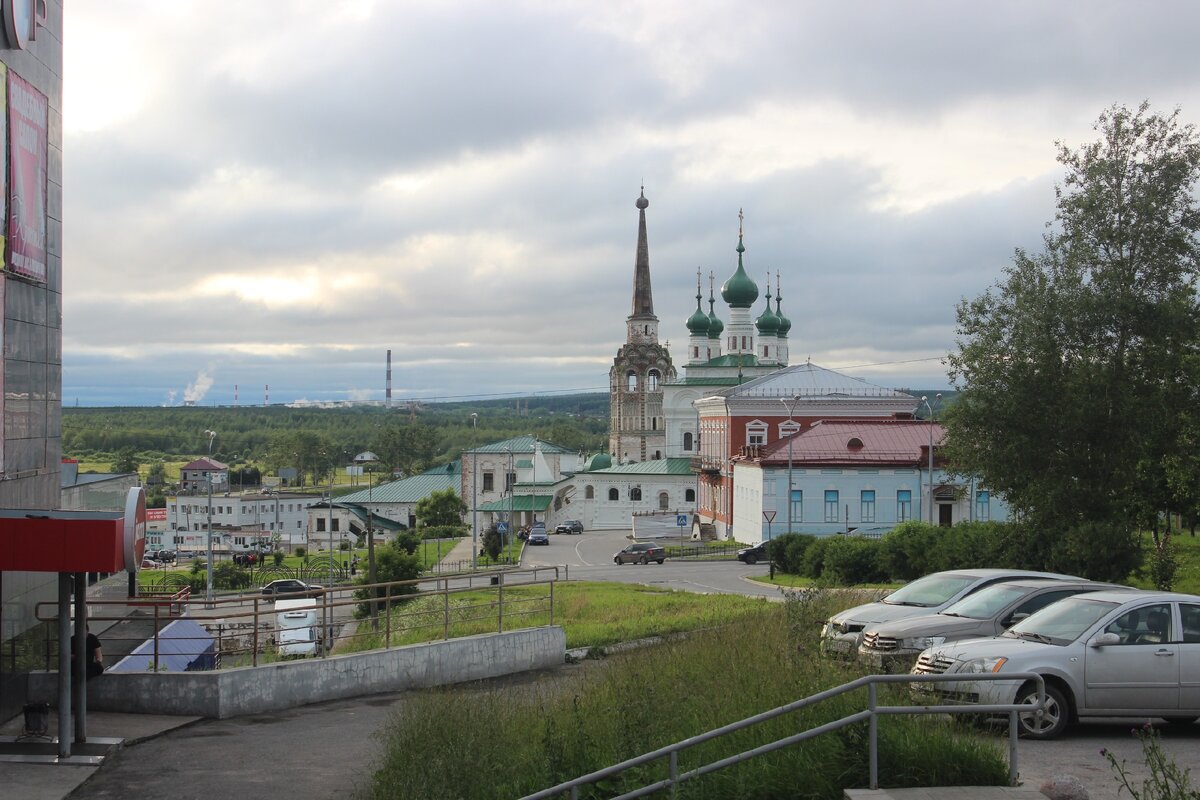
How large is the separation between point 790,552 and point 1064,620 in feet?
99.1

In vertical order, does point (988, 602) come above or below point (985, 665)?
above

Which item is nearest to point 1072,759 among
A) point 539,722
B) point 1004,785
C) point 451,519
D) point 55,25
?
point 1004,785

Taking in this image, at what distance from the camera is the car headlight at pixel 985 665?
37.1 feet

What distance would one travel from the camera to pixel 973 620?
1432 cm

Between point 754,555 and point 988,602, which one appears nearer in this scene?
point 988,602

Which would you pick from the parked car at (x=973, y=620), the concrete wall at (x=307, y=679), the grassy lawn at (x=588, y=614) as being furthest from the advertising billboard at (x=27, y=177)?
the parked car at (x=973, y=620)

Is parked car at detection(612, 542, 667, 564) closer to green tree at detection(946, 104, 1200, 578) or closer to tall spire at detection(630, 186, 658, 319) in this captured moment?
green tree at detection(946, 104, 1200, 578)

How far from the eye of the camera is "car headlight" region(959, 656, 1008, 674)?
1132 cm

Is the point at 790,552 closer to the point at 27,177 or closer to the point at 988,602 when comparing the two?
the point at 988,602

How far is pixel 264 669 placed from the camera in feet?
47.6

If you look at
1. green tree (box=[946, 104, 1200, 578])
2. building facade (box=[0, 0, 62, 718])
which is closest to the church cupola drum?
green tree (box=[946, 104, 1200, 578])

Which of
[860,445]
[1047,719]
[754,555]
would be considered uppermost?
[860,445]

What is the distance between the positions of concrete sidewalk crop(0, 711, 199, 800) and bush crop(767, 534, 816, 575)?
30.1 meters

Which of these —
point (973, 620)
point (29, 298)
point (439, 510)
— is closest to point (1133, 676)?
point (973, 620)
